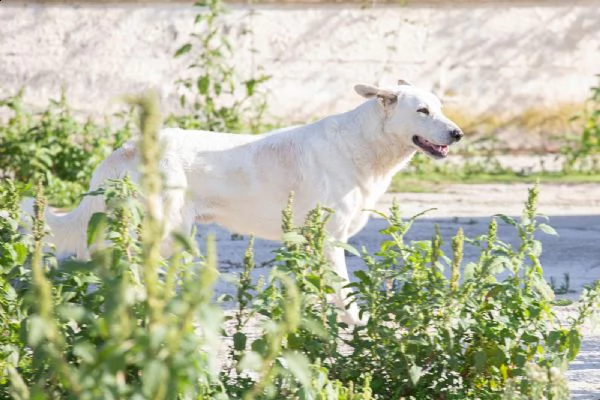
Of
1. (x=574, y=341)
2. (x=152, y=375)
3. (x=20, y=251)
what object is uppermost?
(x=20, y=251)

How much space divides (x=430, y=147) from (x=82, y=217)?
1778 mm

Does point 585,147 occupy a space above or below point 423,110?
above

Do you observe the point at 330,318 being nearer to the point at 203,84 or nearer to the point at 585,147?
the point at 203,84

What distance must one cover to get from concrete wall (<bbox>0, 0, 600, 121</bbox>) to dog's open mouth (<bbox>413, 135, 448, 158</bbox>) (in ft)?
20.7

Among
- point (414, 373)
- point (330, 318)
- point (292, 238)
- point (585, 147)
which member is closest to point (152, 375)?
point (292, 238)

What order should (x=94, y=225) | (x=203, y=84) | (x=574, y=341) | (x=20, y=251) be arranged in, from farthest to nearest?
1. (x=203, y=84)
2. (x=20, y=251)
3. (x=574, y=341)
4. (x=94, y=225)

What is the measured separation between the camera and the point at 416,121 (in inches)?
262

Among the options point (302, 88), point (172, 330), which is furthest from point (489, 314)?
point (302, 88)

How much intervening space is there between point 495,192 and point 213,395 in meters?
7.60

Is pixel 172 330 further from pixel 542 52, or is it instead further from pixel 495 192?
pixel 542 52

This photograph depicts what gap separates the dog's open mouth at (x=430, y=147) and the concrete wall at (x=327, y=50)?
20.7ft

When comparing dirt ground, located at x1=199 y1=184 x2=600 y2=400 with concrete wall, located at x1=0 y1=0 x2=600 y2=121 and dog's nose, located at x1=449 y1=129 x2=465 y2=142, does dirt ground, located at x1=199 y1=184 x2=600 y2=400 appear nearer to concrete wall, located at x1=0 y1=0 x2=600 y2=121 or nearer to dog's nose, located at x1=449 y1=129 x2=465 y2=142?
dog's nose, located at x1=449 y1=129 x2=465 y2=142

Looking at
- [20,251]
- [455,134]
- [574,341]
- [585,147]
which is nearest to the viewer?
[574,341]

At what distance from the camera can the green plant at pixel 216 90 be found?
1110 cm
